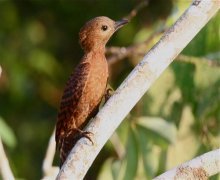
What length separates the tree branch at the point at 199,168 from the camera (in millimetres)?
3938

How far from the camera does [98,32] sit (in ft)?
17.9

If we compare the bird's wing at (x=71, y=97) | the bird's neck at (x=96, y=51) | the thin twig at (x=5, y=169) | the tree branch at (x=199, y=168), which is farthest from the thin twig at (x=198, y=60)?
the tree branch at (x=199, y=168)

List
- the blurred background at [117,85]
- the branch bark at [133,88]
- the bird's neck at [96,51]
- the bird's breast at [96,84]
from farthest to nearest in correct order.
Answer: the blurred background at [117,85] → the bird's neck at [96,51] → the bird's breast at [96,84] → the branch bark at [133,88]

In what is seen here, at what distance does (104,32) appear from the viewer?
5.43 meters

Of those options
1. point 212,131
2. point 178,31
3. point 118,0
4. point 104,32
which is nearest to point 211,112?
point 212,131

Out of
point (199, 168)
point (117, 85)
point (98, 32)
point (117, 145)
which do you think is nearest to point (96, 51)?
point (98, 32)

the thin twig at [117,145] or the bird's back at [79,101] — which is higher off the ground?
the bird's back at [79,101]

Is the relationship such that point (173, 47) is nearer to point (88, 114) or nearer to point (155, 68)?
point (155, 68)

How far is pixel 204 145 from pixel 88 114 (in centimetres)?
136

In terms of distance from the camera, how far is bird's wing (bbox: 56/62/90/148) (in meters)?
5.12

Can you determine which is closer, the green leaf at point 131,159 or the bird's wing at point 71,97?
the bird's wing at point 71,97

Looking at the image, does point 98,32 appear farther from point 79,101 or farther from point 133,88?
point 133,88

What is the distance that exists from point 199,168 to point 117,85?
183 inches

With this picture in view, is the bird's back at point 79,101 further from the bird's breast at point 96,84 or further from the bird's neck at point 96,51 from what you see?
the bird's neck at point 96,51
